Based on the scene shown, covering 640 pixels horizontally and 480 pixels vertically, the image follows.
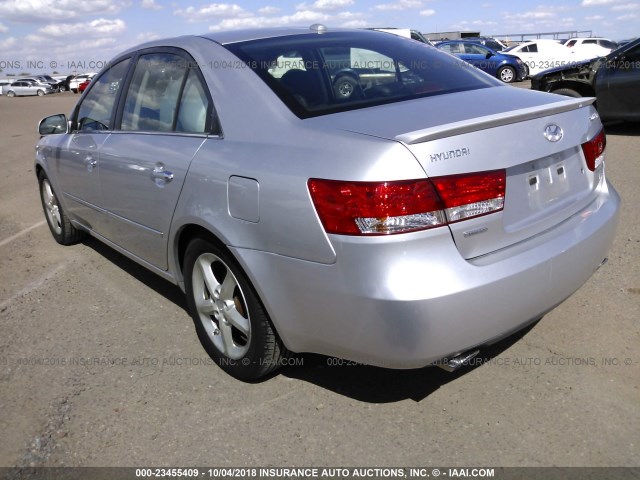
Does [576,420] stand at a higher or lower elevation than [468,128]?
lower

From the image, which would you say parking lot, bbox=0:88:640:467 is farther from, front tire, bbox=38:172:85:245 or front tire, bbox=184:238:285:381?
front tire, bbox=38:172:85:245

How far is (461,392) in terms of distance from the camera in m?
3.00

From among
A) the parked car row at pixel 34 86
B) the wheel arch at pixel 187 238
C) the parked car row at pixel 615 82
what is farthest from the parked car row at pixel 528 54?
the parked car row at pixel 34 86

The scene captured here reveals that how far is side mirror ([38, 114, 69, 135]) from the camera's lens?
16.0 ft

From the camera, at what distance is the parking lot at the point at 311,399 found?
8.65 ft

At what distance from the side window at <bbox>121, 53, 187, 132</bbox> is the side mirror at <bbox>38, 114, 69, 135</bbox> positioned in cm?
115

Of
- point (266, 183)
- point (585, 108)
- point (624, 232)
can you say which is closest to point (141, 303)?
point (266, 183)

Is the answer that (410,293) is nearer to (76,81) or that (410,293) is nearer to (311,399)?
(311,399)

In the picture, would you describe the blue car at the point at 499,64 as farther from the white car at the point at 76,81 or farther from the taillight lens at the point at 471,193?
the white car at the point at 76,81

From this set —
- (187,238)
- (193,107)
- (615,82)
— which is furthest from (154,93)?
(615,82)

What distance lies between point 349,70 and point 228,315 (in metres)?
1.44

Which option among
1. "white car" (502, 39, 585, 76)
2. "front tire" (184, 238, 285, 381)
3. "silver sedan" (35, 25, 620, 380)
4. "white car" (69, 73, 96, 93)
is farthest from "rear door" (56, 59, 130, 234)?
"white car" (69, 73, 96, 93)

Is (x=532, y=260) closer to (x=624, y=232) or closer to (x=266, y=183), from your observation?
(x=266, y=183)

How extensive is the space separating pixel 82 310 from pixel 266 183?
2.29m
